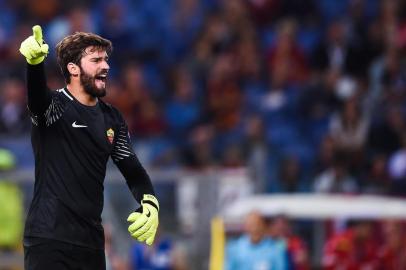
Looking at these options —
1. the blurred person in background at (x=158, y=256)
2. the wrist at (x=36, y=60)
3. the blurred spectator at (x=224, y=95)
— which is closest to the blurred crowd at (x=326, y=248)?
the blurred person in background at (x=158, y=256)

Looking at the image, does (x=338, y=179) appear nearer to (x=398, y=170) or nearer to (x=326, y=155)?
(x=326, y=155)

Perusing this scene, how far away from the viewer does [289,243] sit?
35.8ft

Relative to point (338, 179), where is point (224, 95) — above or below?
above

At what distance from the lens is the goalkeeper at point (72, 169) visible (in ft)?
18.8

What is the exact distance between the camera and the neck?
19.3 feet

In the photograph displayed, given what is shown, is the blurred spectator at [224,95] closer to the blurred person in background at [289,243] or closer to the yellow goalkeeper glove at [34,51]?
the blurred person in background at [289,243]

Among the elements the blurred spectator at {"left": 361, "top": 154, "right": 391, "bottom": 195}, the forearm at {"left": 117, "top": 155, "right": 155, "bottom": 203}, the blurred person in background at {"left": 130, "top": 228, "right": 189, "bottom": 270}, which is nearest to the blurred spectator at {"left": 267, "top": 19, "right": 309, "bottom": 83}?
the blurred spectator at {"left": 361, "top": 154, "right": 391, "bottom": 195}

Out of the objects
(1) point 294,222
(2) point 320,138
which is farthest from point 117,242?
(2) point 320,138

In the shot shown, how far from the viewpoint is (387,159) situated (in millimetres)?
13234

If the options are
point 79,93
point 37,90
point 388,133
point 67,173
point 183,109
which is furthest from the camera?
point 183,109

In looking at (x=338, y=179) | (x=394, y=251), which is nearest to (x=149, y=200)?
(x=394, y=251)

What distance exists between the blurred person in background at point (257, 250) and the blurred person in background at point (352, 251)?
1.49 ft

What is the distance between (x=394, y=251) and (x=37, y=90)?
585 cm

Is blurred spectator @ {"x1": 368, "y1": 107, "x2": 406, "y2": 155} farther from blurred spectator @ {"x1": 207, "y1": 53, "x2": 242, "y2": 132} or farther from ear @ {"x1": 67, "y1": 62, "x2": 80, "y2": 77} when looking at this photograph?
ear @ {"x1": 67, "y1": 62, "x2": 80, "y2": 77}
